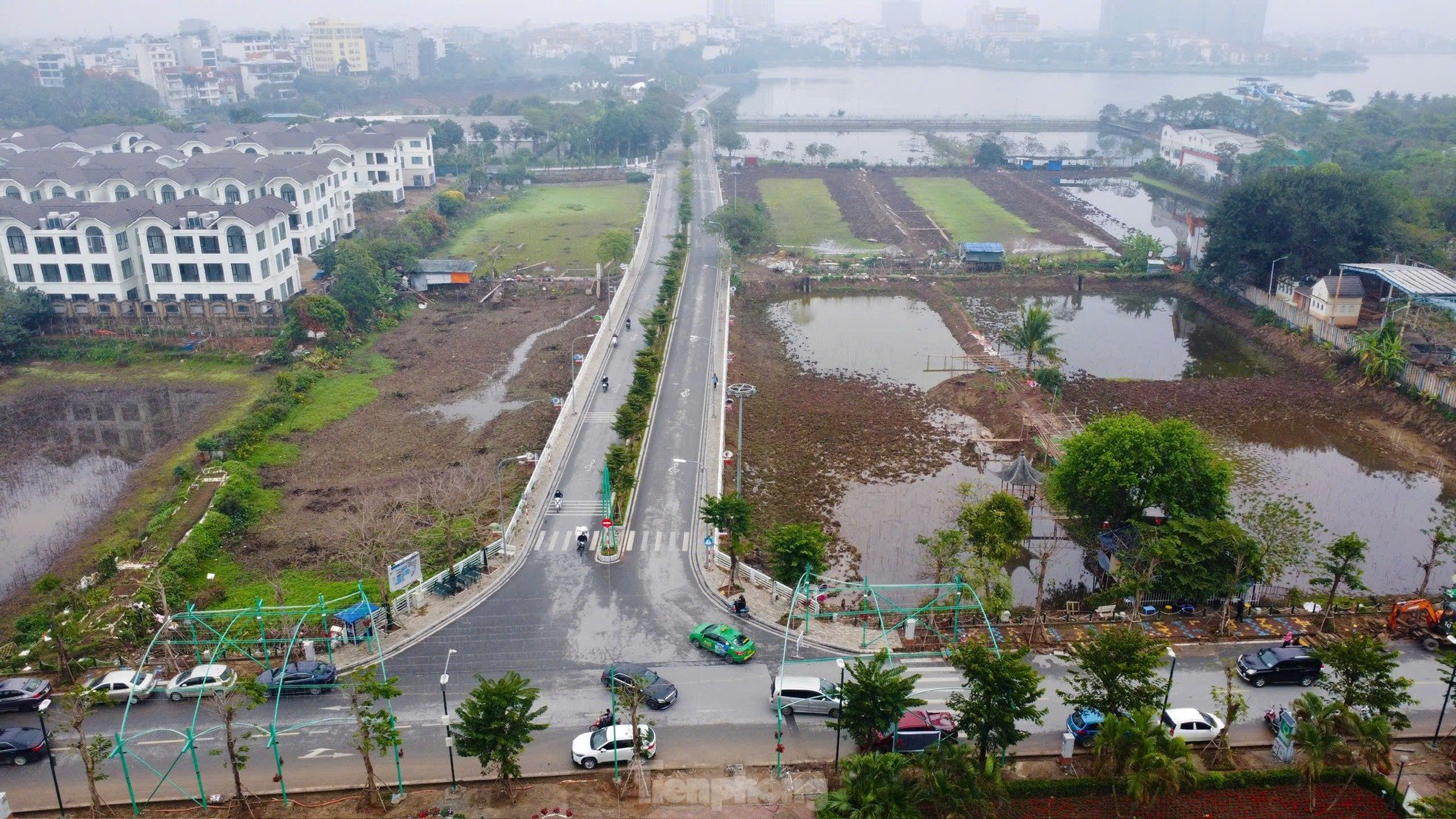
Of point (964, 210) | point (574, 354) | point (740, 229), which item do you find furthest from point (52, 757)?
point (964, 210)

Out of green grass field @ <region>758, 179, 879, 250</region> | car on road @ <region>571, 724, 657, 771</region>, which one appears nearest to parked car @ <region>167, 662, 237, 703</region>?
car on road @ <region>571, 724, 657, 771</region>

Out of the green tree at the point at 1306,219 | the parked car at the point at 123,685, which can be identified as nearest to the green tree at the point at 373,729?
the parked car at the point at 123,685

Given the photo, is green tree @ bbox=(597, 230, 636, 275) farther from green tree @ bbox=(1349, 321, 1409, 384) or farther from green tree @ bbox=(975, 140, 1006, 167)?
green tree @ bbox=(975, 140, 1006, 167)

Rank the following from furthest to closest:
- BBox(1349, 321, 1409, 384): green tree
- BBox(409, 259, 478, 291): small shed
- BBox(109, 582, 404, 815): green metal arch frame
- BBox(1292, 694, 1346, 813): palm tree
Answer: BBox(409, 259, 478, 291): small shed, BBox(1349, 321, 1409, 384): green tree, BBox(109, 582, 404, 815): green metal arch frame, BBox(1292, 694, 1346, 813): palm tree

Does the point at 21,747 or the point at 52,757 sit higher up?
the point at 52,757

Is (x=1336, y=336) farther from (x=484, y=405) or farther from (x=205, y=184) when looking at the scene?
(x=205, y=184)

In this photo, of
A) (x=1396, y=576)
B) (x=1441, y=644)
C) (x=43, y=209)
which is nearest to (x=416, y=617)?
(x=1441, y=644)

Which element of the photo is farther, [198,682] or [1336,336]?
[1336,336]
